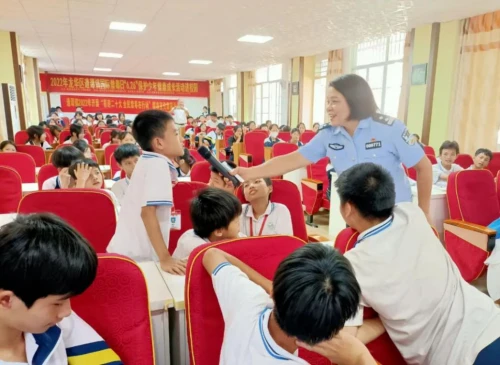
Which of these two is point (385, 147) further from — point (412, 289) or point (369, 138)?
point (412, 289)

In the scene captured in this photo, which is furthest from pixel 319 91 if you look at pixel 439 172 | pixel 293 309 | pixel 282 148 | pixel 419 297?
pixel 293 309

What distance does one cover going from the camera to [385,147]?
1899mm

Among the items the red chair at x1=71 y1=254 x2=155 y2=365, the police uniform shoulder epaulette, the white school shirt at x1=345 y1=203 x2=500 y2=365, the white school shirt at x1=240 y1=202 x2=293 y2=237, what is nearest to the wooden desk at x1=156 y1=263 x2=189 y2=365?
the red chair at x1=71 y1=254 x2=155 y2=365

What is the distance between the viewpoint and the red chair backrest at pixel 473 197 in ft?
8.69

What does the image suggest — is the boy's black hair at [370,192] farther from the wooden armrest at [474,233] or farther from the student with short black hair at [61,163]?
the student with short black hair at [61,163]

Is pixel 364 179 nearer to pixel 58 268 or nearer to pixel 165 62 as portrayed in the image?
pixel 58 268

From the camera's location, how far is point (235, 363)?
821mm

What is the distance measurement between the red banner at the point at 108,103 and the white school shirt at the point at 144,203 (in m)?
15.0

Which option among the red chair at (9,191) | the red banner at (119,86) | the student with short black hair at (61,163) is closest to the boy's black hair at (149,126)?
the student with short black hair at (61,163)

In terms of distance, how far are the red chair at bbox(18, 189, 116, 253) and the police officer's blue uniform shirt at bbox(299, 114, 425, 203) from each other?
1.26 metres

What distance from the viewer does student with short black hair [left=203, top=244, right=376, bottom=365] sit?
705 mm

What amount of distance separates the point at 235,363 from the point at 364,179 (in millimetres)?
663

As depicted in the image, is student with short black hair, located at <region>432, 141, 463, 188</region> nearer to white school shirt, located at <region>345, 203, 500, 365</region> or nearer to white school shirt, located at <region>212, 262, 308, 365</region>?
white school shirt, located at <region>345, 203, 500, 365</region>

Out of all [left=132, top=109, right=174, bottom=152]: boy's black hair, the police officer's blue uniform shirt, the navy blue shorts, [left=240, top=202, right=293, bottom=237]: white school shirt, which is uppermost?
[left=132, top=109, right=174, bottom=152]: boy's black hair
